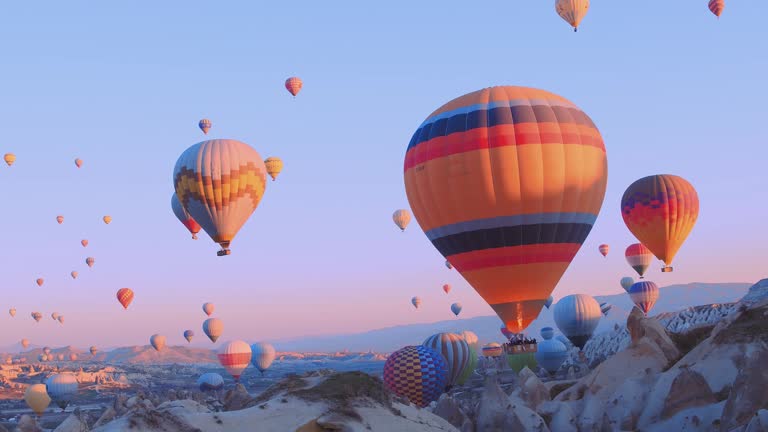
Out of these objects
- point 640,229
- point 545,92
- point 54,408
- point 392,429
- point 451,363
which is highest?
point 545,92

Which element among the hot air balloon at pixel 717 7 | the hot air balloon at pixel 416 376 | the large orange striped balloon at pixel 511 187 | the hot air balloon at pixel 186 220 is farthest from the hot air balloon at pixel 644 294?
the large orange striped balloon at pixel 511 187

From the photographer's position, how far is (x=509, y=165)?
32.6 metres

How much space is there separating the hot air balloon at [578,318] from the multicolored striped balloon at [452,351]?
1448 cm

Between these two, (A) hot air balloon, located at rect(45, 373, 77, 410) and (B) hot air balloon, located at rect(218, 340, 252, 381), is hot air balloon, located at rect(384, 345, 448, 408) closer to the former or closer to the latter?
(B) hot air balloon, located at rect(218, 340, 252, 381)

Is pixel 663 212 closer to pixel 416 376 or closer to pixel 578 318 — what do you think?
pixel 416 376

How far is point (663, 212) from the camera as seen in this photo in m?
54.8

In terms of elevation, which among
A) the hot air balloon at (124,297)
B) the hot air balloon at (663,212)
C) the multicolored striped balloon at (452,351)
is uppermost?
the hot air balloon at (663,212)

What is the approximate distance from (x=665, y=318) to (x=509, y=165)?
4449 inches

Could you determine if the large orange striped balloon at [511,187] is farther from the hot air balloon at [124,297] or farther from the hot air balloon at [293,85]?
the hot air balloon at [124,297]

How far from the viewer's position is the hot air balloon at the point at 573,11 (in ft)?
173

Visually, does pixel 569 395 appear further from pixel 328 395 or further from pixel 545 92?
pixel 328 395

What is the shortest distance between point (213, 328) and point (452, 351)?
2225 inches

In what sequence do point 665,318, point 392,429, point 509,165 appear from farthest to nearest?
point 665,318, point 509,165, point 392,429

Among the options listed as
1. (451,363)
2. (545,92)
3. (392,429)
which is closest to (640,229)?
(451,363)
